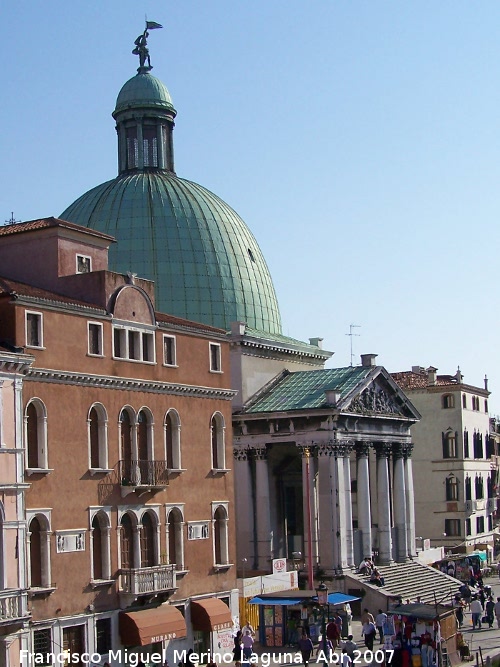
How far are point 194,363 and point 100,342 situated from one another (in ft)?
20.2

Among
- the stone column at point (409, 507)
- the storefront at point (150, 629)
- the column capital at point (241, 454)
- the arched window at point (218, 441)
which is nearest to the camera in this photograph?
the storefront at point (150, 629)

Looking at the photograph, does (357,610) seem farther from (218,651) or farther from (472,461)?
(472,461)

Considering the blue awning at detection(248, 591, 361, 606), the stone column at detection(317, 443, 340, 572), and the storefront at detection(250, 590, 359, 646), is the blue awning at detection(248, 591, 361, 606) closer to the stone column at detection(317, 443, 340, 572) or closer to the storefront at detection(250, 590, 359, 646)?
the storefront at detection(250, 590, 359, 646)

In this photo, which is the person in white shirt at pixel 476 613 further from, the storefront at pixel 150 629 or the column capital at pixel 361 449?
the storefront at pixel 150 629

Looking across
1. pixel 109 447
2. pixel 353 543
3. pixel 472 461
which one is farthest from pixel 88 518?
pixel 472 461

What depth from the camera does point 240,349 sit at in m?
60.0

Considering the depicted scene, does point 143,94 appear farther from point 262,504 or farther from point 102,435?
point 102,435

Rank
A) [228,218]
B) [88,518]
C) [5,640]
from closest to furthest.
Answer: [5,640] → [88,518] → [228,218]

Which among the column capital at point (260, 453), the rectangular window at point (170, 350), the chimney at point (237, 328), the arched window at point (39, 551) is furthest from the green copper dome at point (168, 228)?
the arched window at point (39, 551)

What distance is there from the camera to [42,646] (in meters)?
35.2

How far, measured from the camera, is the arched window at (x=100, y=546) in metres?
38.4

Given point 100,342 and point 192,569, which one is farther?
point 192,569

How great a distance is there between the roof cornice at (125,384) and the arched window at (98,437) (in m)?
0.90

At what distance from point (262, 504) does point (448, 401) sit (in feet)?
88.1
